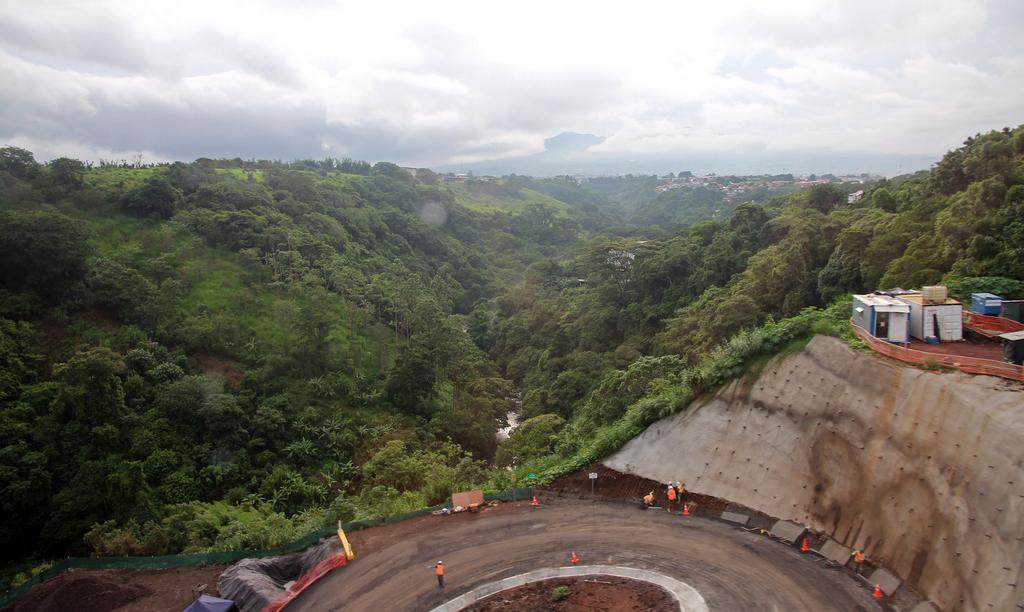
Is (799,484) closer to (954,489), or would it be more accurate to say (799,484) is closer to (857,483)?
(857,483)

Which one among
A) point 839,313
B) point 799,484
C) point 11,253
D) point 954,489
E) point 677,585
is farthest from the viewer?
point 11,253

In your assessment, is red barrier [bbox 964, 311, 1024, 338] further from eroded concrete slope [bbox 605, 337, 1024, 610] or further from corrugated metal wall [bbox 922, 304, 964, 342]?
eroded concrete slope [bbox 605, 337, 1024, 610]

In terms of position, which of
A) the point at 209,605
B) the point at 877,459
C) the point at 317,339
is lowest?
the point at 209,605

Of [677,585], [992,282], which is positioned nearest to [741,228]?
[992,282]

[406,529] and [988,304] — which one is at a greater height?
[988,304]

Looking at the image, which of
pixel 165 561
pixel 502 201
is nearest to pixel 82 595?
pixel 165 561

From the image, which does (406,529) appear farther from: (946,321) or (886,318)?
(946,321)
